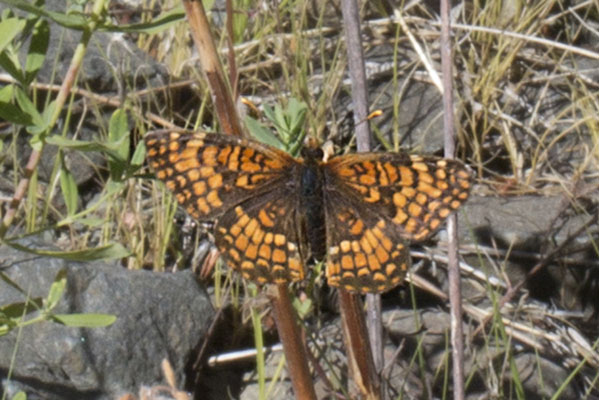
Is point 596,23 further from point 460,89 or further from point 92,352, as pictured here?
point 92,352

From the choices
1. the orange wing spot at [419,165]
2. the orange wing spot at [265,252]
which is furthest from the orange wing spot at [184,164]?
the orange wing spot at [419,165]

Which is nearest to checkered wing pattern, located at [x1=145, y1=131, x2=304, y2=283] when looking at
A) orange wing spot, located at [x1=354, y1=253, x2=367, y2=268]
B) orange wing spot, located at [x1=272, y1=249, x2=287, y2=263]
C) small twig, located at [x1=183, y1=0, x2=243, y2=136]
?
orange wing spot, located at [x1=272, y1=249, x2=287, y2=263]

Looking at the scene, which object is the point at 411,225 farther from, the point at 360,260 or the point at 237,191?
the point at 237,191

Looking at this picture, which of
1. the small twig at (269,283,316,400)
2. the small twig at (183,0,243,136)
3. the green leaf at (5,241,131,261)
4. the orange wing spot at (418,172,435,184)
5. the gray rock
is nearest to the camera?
the small twig at (183,0,243,136)

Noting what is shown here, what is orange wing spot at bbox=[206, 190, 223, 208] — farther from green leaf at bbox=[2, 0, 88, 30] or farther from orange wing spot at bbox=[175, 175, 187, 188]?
green leaf at bbox=[2, 0, 88, 30]

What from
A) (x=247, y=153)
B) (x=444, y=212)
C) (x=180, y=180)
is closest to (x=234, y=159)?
(x=247, y=153)

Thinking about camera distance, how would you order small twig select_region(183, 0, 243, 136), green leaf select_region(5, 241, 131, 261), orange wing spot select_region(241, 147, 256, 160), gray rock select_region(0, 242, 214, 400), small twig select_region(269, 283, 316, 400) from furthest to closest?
gray rock select_region(0, 242, 214, 400) < orange wing spot select_region(241, 147, 256, 160) < green leaf select_region(5, 241, 131, 261) < small twig select_region(269, 283, 316, 400) < small twig select_region(183, 0, 243, 136)

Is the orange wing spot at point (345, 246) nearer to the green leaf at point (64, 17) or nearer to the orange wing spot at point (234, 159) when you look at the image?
the orange wing spot at point (234, 159)
